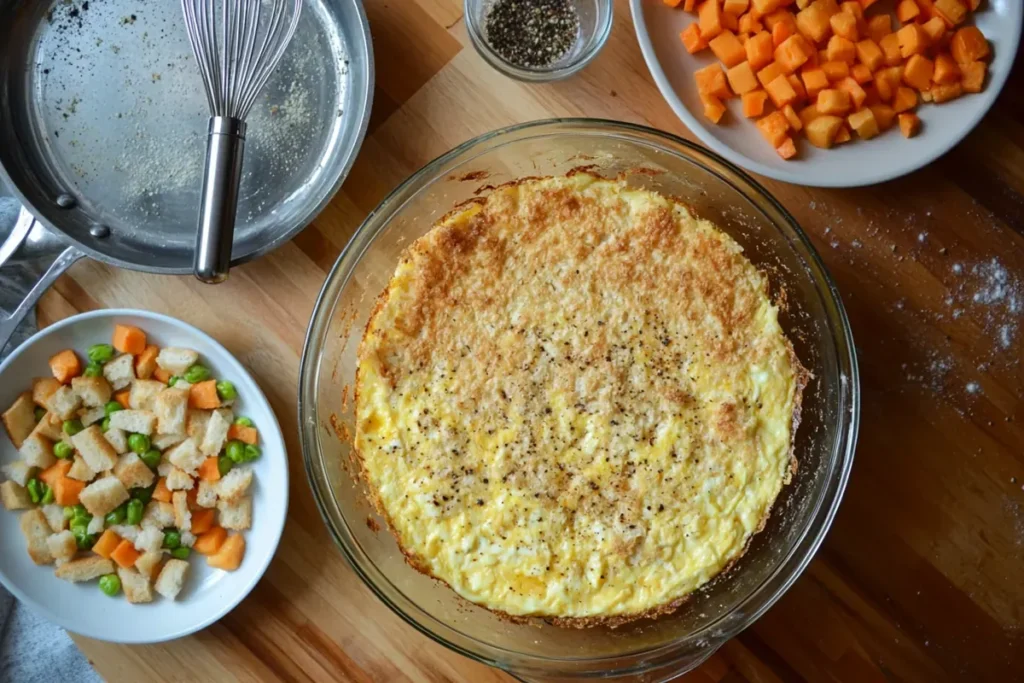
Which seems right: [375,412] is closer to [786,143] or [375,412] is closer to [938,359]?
[786,143]

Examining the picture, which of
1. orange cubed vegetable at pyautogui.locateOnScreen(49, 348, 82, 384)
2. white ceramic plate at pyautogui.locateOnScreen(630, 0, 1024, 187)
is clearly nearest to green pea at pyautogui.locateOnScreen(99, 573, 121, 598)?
orange cubed vegetable at pyautogui.locateOnScreen(49, 348, 82, 384)

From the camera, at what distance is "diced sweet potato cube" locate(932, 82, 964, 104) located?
7.29ft

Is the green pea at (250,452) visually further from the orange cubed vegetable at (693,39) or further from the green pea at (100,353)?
the orange cubed vegetable at (693,39)

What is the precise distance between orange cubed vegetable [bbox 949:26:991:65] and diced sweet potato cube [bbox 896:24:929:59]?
8 cm

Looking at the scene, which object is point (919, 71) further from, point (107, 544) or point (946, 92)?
point (107, 544)

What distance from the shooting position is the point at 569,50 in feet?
7.63

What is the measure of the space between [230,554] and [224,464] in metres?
0.25

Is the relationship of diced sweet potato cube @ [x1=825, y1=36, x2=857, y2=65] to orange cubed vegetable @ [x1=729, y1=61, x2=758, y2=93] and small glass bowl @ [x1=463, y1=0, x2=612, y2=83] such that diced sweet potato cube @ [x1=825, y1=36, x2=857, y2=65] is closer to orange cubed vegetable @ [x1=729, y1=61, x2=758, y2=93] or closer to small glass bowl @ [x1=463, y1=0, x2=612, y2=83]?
orange cubed vegetable @ [x1=729, y1=61, x2=758, y2=93]

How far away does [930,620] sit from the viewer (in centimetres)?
232

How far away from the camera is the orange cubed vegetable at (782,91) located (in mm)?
2213

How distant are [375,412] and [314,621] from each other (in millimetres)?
686

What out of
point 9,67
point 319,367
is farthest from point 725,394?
point 9,67

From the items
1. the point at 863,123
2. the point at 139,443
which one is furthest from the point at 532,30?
the point at 139,443

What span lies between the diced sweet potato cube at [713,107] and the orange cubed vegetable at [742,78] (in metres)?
0.06
